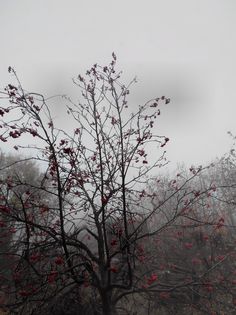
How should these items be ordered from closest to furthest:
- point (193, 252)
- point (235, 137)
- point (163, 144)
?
point (163, 144), point (193, 252), point (235, 137)

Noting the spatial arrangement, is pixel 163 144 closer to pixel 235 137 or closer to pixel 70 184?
pixel 70 184

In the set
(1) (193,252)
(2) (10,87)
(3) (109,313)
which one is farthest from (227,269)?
(2) (10,87)

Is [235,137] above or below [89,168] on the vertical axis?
above

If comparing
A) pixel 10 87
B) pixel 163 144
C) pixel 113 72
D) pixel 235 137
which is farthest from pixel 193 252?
pixel 235 137

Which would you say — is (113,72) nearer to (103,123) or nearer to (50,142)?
(103,123)

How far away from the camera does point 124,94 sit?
4.04 meters

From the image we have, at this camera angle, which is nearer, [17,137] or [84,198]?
[17,137]

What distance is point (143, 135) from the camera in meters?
3.70

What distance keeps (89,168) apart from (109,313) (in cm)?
224

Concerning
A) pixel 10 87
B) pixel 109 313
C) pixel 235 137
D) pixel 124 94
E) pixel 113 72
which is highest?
pixel 235 137

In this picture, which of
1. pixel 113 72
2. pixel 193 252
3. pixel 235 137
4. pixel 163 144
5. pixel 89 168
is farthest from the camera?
pixel 235 137

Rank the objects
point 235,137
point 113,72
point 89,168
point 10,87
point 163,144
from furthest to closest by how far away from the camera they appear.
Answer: point 235,137 < point 89,168 < point 113,72 < point 163,144 < point 10,87

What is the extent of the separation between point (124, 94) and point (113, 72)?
0.38 m

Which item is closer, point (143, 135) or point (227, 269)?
point (143, 135)
